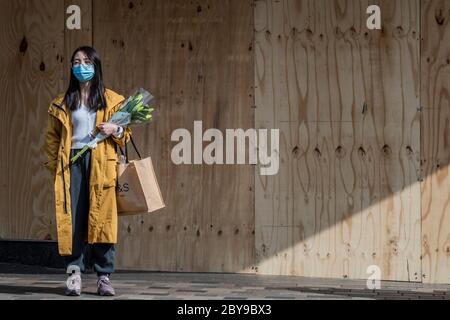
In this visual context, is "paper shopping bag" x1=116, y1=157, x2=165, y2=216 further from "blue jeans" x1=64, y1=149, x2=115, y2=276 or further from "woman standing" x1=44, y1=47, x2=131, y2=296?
"blue jeans" x1=64, y1=149, x2=115, y2=276

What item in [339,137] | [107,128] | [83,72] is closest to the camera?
[107,128]

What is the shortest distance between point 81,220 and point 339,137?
316 cm

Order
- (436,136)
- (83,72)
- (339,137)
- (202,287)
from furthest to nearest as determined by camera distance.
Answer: (339,137) < (436,136) < (202,287) < (83,72)

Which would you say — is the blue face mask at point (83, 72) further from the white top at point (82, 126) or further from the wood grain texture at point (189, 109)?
the wood grain texture at point (189, 109)

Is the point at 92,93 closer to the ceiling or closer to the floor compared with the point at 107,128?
closer to the ceiling

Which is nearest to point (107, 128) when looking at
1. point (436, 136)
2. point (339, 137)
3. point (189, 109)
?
point (189, 109)

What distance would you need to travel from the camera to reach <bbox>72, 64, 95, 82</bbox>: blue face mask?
9117mm

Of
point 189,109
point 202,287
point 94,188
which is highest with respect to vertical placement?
point 189,109

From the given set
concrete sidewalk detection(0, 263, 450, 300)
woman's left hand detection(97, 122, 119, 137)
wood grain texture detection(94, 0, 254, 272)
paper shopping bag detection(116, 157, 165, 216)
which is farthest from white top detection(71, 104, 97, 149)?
wood grain texture detection(94, 0, 254, 272)

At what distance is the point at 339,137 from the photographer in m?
11.3

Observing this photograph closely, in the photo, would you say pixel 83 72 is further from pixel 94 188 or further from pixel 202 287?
pixel 202 287

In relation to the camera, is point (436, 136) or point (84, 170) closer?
point (84, 170)
